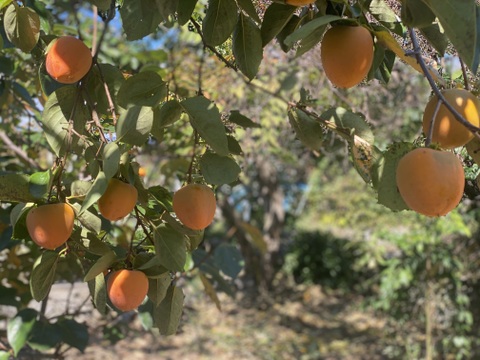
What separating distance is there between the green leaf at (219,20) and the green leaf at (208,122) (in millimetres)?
155

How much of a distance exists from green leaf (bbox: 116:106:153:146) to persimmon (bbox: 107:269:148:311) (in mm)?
179

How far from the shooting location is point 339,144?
130 centimetres

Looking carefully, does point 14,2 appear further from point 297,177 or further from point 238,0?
point 297,177

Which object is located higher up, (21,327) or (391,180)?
(391,180)

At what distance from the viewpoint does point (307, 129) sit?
3.09ft

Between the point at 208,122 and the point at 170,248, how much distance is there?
0.17 m

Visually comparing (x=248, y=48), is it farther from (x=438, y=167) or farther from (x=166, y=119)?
(x=438, y=167)

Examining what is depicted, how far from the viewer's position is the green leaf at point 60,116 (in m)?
0.84

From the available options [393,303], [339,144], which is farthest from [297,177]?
[339,144]

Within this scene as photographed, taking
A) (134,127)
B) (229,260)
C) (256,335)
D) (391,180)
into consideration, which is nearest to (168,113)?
(134,127)

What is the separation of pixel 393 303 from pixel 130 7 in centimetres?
410

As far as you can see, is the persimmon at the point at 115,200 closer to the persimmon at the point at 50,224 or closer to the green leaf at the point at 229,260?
the persimmon at the point at 50,224

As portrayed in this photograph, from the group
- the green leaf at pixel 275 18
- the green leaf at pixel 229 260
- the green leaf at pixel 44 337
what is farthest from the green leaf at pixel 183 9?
the green leaf at pixel 229 260

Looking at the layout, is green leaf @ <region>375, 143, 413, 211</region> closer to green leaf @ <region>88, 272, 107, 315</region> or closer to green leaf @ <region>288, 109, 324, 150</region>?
green leaf @ <region>288, 109, 324, 150</region>
